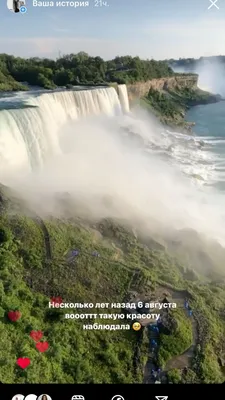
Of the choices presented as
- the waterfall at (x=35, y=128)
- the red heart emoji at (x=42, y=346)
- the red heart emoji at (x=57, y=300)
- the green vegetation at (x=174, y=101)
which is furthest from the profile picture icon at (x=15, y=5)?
the green vegetation at (x=174, y=101)

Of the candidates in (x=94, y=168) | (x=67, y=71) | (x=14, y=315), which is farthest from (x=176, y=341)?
(x=67, y=71)

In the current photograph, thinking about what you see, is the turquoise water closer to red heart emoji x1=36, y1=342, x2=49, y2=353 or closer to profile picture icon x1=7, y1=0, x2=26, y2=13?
red heart emoji x1=36, y1=342, x2=49, y2=353

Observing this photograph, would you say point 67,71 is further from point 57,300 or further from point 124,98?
point 57,300

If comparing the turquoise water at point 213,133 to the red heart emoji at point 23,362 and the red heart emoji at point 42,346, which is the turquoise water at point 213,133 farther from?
the red heart emoji at point 23,362

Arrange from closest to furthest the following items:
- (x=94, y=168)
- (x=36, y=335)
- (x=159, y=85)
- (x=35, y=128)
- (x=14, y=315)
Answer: (x=36, y=335), (x=14, y=315), (x=94, y=168), (x=35, y=128), (x=159, y=85)

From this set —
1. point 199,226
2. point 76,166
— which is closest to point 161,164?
point 76,166

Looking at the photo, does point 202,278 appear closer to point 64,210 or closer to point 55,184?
point 64,210
